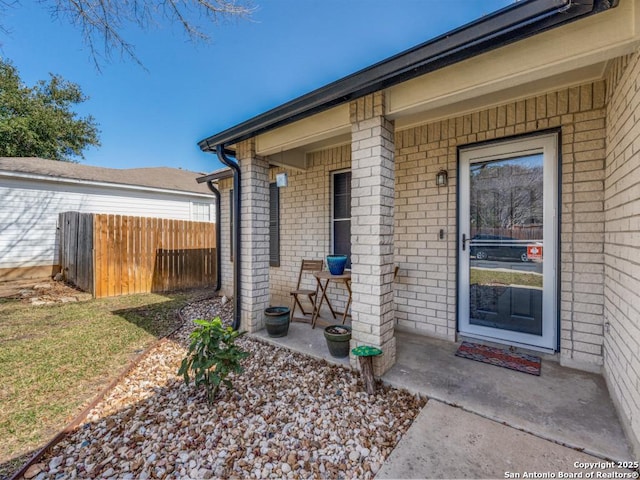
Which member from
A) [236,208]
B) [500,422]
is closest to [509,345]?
[500,422]

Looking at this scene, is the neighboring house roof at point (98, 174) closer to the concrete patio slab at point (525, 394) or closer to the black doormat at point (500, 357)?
the concrete patio slab at point (525, 394)

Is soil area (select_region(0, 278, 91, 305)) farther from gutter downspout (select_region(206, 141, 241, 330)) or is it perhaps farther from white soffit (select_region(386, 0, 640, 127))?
white soffit (select_region(386, 0, 640, 127))

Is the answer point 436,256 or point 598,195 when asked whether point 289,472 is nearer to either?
point 436,256

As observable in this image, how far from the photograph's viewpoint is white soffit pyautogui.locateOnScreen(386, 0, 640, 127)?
1749 millimetres

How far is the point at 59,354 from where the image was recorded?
3.54 m

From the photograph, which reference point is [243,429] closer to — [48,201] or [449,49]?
[449,49]

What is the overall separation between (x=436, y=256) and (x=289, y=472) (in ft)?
9.00

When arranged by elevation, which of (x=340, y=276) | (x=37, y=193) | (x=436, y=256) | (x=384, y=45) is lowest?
(x=340, y=276)

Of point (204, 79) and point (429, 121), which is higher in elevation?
point (204, 79)

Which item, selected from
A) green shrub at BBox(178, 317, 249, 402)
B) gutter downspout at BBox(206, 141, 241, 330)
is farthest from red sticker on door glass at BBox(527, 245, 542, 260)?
gutter downspout at BBox(206, 141, 241, 330)

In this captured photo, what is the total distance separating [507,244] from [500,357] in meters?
1.22

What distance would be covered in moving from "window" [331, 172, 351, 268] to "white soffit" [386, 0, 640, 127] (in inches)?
75.5

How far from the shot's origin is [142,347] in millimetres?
3809

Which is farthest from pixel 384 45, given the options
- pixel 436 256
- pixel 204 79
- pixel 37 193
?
pixel 37 193
